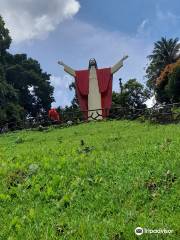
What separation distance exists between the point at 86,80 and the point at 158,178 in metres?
25.0

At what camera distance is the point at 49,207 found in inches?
293

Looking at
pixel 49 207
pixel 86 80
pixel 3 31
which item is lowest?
pixel 49 207

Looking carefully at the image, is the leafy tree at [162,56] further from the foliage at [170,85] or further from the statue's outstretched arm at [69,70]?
the statue's outstretched arm at [69,70]

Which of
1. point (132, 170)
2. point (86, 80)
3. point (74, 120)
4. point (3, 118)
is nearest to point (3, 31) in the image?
point (3, 118)

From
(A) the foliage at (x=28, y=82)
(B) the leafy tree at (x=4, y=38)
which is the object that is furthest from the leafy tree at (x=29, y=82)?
(B) the leafy tree at (x=4, y=38)

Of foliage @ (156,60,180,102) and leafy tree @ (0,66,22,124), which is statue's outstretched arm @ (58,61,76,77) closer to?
leafy tree @ (0,66,22,124)

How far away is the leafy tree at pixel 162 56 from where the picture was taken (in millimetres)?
56713

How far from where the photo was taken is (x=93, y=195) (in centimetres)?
754

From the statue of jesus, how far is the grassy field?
71.4ft

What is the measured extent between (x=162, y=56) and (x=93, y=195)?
50885 millimetres

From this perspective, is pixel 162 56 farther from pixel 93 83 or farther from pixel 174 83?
pixel 93 83

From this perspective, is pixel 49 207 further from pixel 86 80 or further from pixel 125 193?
pixel 86 80

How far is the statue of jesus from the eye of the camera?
106 feet

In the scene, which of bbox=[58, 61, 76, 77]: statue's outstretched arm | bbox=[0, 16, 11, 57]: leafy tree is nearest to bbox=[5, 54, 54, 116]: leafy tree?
bbox=[0, 16, 11, 57]: leafy tree
